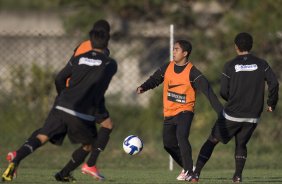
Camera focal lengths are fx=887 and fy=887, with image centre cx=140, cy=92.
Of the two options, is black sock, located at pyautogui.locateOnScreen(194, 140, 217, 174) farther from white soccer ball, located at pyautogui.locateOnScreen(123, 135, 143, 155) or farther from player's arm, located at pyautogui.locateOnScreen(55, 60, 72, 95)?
player's arm, located at pyautogui.locateOnScreen(55, 60, 72, 95)

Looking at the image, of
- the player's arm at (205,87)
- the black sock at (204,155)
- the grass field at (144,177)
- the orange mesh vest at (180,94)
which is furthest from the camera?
the orange mesh vest at (180,94)

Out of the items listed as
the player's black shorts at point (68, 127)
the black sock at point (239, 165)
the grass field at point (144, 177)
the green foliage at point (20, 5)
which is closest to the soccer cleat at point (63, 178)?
the grass field at point (144, 177)

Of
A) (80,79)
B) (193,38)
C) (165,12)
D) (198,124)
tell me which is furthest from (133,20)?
(80,79)

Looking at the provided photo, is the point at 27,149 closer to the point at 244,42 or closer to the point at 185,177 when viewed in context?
the point at 185,177

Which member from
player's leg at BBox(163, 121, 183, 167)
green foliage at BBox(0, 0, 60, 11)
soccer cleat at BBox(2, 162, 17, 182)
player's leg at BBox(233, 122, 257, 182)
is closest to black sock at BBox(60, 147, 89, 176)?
soccer cleat at BBox(2, 162, 17, 182)

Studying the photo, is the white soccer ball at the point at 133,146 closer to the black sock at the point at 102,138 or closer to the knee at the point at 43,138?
the black sock at the point at 102,138

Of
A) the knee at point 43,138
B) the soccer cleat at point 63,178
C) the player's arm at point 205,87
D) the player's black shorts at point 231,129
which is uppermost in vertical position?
the player's arm at point 205,87

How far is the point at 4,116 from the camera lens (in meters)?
17.5

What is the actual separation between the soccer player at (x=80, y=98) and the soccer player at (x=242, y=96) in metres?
1.91

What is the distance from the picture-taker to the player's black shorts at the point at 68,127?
10.2 m

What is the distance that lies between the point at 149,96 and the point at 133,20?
101 inches

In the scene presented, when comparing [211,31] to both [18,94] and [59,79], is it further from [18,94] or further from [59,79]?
[59,79]

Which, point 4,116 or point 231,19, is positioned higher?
point 231,19

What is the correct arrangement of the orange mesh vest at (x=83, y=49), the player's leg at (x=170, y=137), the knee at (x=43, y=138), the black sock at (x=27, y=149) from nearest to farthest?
the black sock at (x=27, y=149)
the knee at (x=43, y=138)
the orange mesh vest at (x=83, y=49)
the player's leg at (x=170, y=137)
